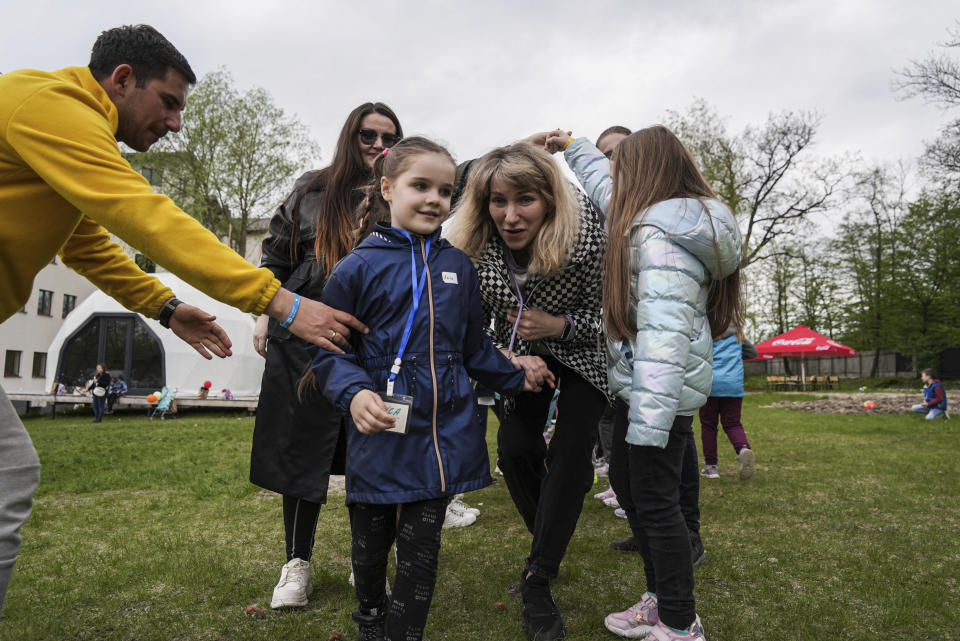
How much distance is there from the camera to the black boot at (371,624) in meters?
2.23

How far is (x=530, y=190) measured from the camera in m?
2.78

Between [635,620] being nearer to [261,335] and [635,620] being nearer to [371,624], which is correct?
[371,624]

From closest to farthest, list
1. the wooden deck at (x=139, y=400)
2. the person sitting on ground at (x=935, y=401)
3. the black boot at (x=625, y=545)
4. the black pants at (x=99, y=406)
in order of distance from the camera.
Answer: the black boot at (x=625, y=545) → the person sitting on ground at (x=935, y=401) → the black pants at (x=99, y=406) → the wooden deck at (x=139, y=400)

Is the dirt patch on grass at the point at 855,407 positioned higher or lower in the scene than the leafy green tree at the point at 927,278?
lower

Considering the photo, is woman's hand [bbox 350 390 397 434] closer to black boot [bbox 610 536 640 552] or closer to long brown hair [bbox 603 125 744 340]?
long brown hair [bbox 603 125 744 340]

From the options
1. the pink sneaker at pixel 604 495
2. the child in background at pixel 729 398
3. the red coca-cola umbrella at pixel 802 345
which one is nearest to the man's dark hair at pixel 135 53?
the pink sneaker at pixel 604 495

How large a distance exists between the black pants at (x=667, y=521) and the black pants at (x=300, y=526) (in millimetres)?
1538

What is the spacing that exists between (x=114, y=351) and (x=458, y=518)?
60.2 ft

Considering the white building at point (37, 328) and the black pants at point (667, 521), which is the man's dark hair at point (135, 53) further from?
the white building at point (37, 328)

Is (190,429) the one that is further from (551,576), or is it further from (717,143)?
(717,143)

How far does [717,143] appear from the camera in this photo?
2780cm

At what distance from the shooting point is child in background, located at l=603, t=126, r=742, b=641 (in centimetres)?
224

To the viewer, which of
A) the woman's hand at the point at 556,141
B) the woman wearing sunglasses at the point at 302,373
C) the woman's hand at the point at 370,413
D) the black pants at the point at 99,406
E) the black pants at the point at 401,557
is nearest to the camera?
the woman's hand at the point at 370,413

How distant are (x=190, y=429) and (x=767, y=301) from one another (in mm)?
33777
